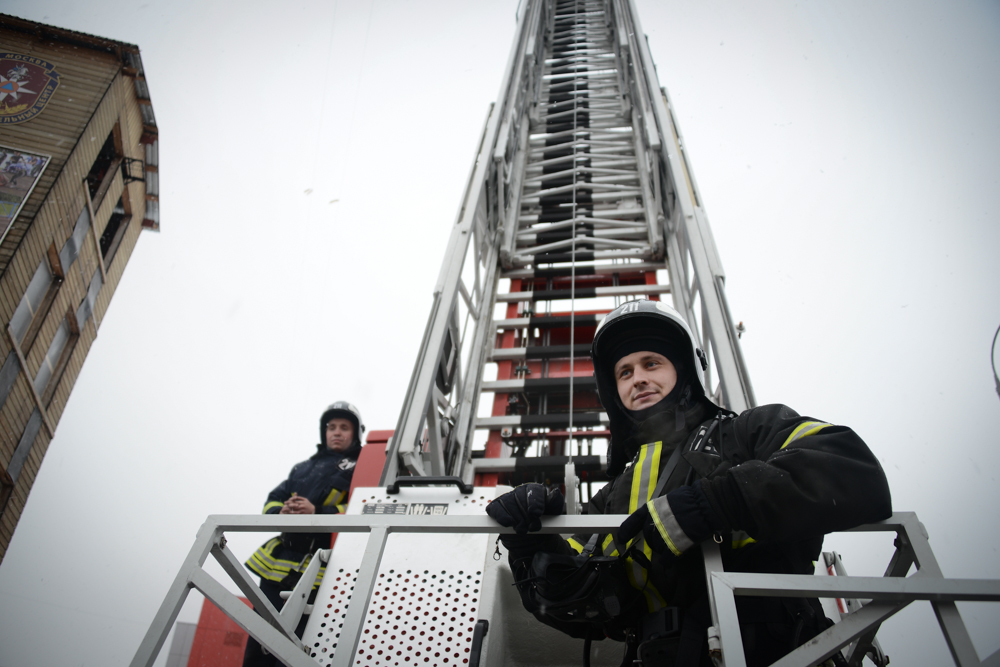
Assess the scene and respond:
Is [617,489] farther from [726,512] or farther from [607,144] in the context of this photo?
[607,144]

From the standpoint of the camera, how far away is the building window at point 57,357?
14719mm

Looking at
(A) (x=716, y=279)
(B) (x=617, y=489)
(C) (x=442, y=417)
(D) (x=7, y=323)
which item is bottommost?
(B) (x=617, y=489)

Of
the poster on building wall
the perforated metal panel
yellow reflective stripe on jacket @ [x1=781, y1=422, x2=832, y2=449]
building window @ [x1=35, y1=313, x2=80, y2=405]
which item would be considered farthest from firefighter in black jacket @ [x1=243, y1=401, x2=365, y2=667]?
building window @ [x1=35, y1=313, x2=80, y2=405]

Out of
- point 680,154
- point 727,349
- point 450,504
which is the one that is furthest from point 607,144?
point 450,504

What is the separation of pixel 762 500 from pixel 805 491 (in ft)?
0.38

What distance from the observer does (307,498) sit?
4121 millimetres

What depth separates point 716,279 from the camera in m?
4.23

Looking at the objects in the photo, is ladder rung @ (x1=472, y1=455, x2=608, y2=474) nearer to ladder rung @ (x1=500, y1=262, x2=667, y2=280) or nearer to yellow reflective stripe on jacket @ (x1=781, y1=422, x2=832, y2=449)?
ladder rung @ (x1=500, y1=262, x2=667, y2=280)

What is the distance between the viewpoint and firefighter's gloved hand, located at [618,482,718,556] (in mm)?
1661

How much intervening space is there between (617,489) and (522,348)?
11.2ft

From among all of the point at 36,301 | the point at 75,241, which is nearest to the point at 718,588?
the point at 36,301

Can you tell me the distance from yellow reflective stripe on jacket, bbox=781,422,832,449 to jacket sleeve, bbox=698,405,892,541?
5cm

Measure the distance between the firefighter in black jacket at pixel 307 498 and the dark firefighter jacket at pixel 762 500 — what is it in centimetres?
165

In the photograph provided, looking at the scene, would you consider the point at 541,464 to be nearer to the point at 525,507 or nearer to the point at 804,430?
the point at 525,507
